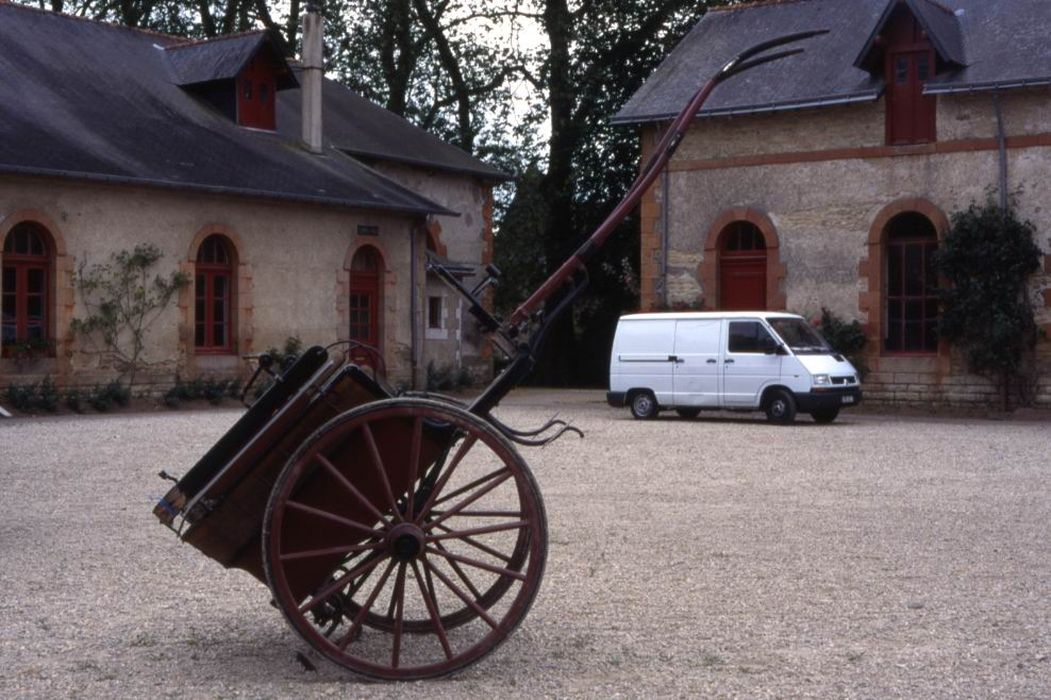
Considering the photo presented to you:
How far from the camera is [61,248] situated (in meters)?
23.7

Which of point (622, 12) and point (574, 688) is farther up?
point (622, 12)

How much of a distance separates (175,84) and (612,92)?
1049 cm

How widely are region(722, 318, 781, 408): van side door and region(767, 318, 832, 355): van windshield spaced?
0.27 metres

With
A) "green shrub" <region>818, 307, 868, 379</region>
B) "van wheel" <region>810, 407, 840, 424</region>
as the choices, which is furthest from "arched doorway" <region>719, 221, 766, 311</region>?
"van wheel" <region>810, 407, 840, 424</region>

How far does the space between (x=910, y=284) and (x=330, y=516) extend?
21.4 meters

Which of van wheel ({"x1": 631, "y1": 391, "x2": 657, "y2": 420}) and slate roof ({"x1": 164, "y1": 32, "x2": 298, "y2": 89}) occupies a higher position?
slate roof ({"x1": 164, "y1": 32, "x2": 298, "y2": 89})

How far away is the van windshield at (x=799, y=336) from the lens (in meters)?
21.8

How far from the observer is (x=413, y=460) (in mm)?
5559

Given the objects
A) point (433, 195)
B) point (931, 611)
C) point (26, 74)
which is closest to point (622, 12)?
point (433, 195)

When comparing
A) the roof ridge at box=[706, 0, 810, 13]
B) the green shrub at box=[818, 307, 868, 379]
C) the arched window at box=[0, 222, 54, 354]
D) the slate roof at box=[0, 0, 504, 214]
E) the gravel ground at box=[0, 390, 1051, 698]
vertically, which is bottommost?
the gravel ground at box=[0, 390, 1051, 698]

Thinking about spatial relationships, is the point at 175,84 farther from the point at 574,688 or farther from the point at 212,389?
the point at 574,688

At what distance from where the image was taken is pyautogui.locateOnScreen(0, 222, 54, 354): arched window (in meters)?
23.3

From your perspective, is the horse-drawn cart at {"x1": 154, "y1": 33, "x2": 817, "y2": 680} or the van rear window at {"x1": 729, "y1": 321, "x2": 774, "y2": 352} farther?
the van rear window at {"x1": 729, "y1": 321, "x2": 774, "y2": 352}

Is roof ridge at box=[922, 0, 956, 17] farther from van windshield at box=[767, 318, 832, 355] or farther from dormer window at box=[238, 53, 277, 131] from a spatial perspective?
dormer window at box=[238, 53, 277, 131]
